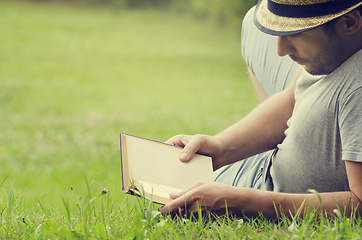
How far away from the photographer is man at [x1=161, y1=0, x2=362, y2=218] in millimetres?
1435

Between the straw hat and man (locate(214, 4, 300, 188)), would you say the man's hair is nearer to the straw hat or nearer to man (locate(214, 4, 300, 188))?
the straw hat

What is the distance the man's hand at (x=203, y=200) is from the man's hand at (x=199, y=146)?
12.2 inches

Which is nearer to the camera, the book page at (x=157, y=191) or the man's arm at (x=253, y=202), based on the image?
the man's arm at (x=253, y=202)

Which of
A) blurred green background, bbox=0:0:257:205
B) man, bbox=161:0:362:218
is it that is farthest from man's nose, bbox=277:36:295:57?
blurred green background, bbox=0:0:257:205

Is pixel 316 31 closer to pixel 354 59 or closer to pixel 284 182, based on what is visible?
pixel 354 59

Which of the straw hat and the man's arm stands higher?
the straw hat

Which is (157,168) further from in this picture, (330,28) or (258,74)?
(258,74)

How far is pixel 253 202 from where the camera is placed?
1556mm

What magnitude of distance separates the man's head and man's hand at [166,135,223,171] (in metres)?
0.58

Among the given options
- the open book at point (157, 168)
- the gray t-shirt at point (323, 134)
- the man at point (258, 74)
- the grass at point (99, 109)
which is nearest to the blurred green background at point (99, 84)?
the grass at point (99, 109)

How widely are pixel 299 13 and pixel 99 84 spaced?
13119 mm

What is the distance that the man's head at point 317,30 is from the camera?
144 cm

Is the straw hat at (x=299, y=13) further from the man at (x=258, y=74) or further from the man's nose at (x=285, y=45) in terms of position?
the man at (x=258, y=74)

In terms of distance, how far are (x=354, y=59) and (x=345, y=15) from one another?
0.17 metres
